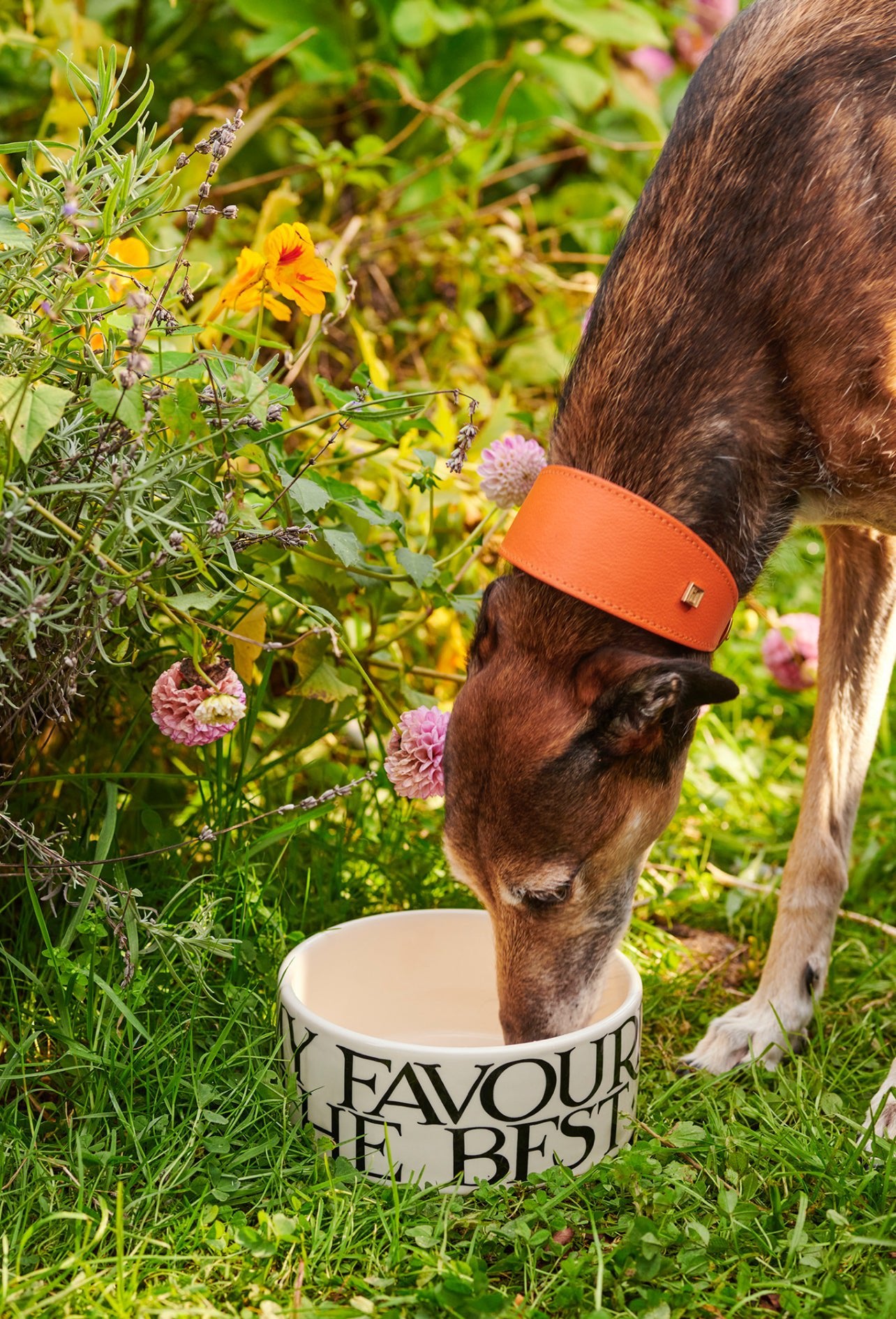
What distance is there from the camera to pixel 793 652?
3.91 m

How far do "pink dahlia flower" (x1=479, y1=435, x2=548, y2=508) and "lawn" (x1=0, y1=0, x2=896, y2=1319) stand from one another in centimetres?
11

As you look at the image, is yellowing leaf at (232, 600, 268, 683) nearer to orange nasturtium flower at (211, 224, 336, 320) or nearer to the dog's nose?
orange nasturtium flower at (211, 224, 336, 320)

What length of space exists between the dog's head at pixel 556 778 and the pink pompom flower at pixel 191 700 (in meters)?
0.39

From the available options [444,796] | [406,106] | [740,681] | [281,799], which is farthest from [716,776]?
[406,106]

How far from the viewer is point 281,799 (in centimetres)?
296

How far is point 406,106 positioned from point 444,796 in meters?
3.72

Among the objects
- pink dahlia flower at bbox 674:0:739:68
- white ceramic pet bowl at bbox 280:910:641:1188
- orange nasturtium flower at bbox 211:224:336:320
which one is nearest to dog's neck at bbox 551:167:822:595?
orange nasturtium flower at bbox 211:224:336:320

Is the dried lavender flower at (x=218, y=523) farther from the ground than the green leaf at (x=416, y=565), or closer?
farther from the ground

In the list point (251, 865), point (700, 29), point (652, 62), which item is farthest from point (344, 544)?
point (700, 29)

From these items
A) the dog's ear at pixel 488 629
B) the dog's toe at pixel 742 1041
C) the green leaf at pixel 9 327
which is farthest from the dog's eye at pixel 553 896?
the green leaf at pixel 9 327

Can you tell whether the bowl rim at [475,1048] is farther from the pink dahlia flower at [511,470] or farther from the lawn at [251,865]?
the pink dahlia flower at [511,470]

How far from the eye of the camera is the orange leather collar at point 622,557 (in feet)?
6.91

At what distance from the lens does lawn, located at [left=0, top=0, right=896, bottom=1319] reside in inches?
75.7

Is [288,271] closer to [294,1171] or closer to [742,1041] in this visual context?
[294,1171]
